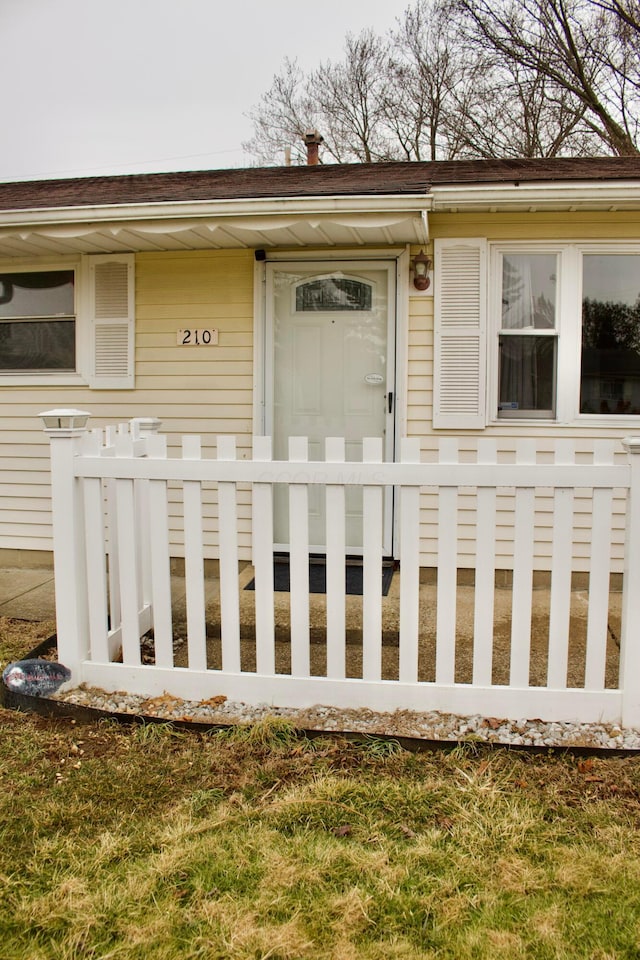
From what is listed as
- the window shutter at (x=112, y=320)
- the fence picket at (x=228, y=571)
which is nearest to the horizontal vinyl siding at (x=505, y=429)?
the window shutter at (x=112, y=320)

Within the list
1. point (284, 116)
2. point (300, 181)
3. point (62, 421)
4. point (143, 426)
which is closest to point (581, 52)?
point (284, 116)

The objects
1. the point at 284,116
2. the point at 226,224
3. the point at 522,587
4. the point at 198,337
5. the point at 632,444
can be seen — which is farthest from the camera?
the point at 284,116

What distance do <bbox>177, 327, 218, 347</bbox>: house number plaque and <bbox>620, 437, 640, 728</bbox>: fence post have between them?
356 cm

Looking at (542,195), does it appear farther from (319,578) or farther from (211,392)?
(319,578)

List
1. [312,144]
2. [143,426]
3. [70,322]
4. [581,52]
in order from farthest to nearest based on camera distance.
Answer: [581,52], [312,144], [70,322], [143,426]

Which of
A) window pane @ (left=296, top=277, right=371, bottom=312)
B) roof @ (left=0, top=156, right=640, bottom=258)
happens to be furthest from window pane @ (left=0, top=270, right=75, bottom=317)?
window pane @ (left=296, top=277, right=371, bottom=312)

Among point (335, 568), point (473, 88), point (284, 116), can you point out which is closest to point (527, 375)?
point (335, 568)

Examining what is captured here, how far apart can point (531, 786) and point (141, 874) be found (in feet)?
4.13

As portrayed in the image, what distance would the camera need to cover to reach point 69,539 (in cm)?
293

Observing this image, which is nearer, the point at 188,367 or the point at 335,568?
the point at 335,568

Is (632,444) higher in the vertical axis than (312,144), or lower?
lower

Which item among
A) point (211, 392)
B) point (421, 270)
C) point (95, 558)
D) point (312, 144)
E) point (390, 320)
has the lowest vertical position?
point (95, 558)

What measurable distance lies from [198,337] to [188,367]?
0.25m

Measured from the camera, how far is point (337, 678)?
9.04 ft
